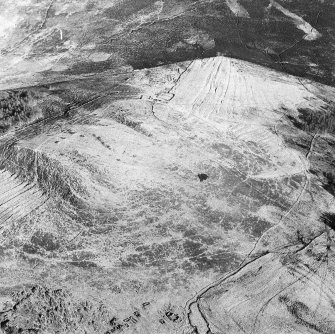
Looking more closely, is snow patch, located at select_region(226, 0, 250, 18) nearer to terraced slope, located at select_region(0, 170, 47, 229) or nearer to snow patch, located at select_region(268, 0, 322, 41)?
snow patch, located at select_region(268, 0, 322, 41)

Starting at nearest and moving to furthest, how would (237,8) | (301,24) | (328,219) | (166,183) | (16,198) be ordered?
(328,219)
(16,198)
(166,183)
(301,24)
(237,8)

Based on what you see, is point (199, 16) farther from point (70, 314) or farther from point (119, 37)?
point (70, 314)

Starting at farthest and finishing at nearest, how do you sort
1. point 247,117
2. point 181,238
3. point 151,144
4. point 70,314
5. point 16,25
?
point 16,25 < point 247,117 < point 151,144 < point 181,238 < point 70,314

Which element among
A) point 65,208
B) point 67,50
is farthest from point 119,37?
point 65,208

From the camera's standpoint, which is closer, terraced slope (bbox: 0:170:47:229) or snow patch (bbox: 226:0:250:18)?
terraced slope (bbox: 0:170:47:229)

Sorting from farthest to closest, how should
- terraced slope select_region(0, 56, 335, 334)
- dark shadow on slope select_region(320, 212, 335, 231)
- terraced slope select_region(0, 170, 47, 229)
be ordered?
terraced slope select_region(0, 170, 47, 229) < dark shadow on slope select_region(320, 212, 335, 231) < terraced slope select_region(0, 56, 335, 334)

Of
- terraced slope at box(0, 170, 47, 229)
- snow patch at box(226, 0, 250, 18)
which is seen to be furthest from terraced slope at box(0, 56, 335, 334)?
snow patch at box(226, 0, 250, 18)

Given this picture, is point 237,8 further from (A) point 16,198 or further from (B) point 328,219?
(A) point 16,198

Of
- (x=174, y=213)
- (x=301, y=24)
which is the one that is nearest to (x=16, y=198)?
(x=174, y=213)

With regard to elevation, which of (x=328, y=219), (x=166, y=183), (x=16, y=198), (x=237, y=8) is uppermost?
(x=237, y=8)
